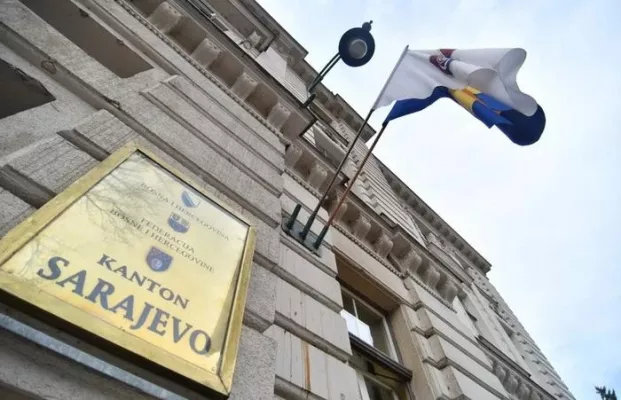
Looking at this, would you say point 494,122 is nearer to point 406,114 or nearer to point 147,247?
point 406,114

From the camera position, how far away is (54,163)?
2.49 m

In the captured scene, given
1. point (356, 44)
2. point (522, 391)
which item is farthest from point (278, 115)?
Result: point (522, 391)

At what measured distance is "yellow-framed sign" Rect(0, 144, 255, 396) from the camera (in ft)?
6.00

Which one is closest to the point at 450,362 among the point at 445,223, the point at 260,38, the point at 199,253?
the point at 199,253

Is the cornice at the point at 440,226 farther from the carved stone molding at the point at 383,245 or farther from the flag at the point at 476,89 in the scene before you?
the flag at the point at 476,89

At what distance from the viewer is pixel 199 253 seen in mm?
2695

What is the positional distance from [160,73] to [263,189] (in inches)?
75.2

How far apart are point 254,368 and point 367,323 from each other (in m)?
4.12

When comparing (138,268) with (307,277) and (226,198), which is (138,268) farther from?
(307,277)

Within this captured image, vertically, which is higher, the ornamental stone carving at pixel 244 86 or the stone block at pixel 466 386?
the ornamental stone carving at pixel 244 86

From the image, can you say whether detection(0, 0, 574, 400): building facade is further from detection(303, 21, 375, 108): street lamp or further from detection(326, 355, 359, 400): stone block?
detection(303, 21, 375, 108): street lamp

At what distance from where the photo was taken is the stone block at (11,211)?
1993mm

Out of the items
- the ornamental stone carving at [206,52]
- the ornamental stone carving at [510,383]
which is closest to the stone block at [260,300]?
the ornamental stone carving at [206,52]

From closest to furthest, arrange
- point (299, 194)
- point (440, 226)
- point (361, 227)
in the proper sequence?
point (299, 194), point (361, 227), point (440, 226)
